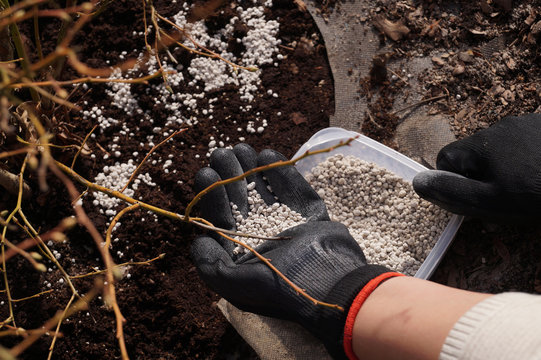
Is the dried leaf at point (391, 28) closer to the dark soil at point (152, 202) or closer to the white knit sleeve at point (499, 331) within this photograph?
the dark soil at point (152, 202)

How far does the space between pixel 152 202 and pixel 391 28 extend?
1061mm

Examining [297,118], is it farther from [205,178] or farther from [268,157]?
[205,178]

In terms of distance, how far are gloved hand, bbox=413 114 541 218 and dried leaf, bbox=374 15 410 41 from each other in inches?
18.4

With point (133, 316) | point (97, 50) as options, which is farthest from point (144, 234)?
point (97, 50)

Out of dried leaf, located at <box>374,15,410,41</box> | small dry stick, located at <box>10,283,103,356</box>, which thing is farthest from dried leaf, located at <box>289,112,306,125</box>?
small dry stick, located at <box>10,283,103,356</box>

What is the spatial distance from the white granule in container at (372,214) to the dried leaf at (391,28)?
47cm

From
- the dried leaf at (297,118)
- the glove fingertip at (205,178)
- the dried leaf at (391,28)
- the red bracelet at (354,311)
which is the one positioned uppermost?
the dried leaf at (391,28)

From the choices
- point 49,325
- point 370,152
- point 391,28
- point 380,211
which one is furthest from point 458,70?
point 49,325

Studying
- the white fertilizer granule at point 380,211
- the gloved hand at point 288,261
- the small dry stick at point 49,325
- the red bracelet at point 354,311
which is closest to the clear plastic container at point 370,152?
the white fertilizer granule at point 380,211

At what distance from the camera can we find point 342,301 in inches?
45.1

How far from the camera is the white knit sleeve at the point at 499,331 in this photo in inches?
30.1

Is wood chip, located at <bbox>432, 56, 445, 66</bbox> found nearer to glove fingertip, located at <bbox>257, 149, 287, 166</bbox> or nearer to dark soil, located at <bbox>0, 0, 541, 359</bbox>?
dark soil, located at <bbox>0, 0, 541, 359</bbox>

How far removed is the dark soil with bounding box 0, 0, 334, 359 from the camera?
1.49 meters

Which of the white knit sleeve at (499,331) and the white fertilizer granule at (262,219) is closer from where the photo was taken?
the white knit sleeve at (499,331)
